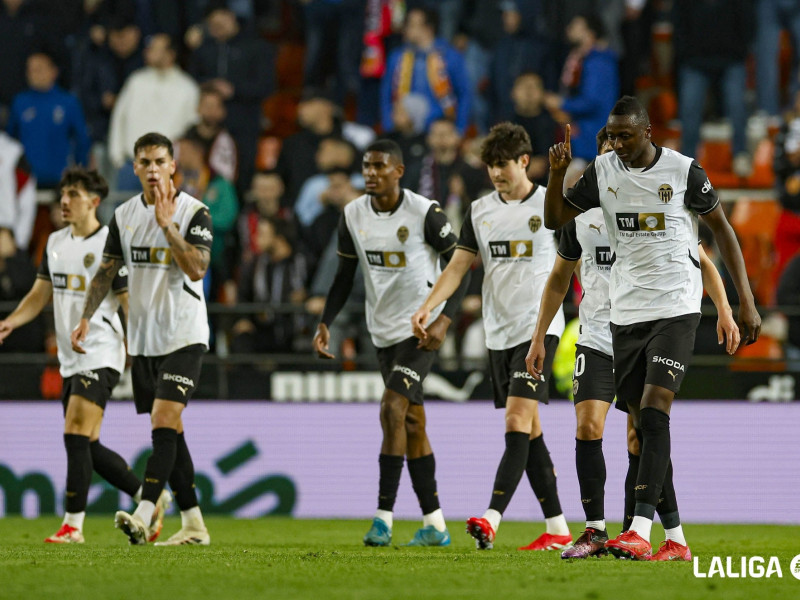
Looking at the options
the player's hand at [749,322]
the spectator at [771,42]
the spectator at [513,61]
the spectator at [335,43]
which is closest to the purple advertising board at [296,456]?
the spectator at [513,61]

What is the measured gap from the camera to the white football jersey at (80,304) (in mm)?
9336

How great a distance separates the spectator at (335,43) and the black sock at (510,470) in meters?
9.14

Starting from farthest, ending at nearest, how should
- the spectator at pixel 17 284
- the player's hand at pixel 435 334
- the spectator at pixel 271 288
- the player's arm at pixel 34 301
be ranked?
the spectator at pixel 271 288, the spectator at pixel 17 284, the player's arm at pixel 34 301, the player's hand at pixel 435 334

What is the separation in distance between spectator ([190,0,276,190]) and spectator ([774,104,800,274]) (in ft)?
19.6

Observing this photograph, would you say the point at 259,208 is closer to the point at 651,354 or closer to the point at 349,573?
the point at 651,354

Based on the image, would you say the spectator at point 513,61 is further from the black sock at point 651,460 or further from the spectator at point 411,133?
the black sock at point 651,460

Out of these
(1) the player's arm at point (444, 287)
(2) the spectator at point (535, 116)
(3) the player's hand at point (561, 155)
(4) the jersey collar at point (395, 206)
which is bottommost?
(1) the player's arm at point (444, 287)

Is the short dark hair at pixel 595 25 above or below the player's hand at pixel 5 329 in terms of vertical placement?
above

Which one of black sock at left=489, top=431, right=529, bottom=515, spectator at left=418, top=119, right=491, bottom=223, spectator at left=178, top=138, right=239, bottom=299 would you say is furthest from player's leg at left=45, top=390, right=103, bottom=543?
spectator at left=418, top=119, right=491, bottom=223

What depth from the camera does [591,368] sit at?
24.9 feet

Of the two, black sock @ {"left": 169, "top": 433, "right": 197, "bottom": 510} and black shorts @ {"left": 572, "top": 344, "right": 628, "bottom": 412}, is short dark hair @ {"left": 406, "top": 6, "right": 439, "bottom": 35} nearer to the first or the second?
black sock @ {"left": 169, "top": 433, "right": 197, "bottom": 510}

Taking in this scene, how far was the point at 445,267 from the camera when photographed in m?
8.95

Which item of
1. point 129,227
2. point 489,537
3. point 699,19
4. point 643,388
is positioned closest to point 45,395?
point 129,227

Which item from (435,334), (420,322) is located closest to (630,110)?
(420,322)
